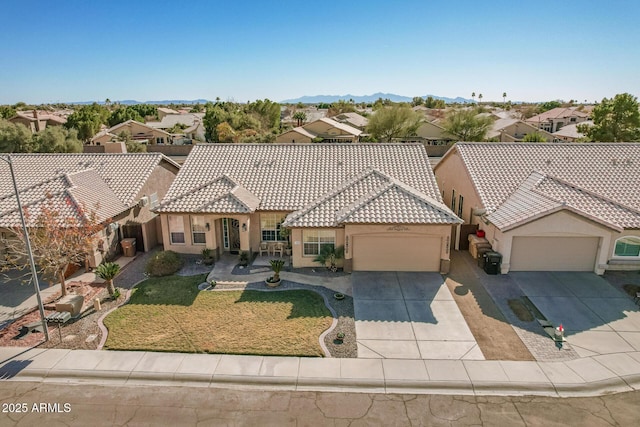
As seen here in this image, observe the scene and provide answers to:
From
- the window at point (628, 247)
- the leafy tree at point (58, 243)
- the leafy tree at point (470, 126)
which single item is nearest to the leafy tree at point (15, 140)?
the leafy tree at point (58, 243)

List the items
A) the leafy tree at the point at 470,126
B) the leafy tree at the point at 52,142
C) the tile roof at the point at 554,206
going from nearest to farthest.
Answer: the tile roof at the point at 554,206, the leafy tree at the point at 52,142, the leafy tree at the point at 470,126

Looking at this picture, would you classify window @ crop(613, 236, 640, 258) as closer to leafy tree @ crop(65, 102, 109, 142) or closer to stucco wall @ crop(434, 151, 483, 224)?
stucco wall @ crop(434, 151, 483, 224)

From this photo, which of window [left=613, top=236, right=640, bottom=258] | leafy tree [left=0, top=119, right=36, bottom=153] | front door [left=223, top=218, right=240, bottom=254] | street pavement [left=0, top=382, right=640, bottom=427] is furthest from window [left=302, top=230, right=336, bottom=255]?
leafy tree [left=0, top=119, right=36, bottom=153]

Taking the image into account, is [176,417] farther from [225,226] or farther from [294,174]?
[294,174]

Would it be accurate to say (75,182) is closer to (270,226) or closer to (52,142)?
(270,226)

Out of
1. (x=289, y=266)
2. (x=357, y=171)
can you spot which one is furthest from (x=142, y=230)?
(x=357, y=171)

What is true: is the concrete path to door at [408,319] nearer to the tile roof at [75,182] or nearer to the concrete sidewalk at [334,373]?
the concrete sidewalk at [334,373]

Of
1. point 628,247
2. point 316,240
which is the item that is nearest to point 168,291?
point 316,240
